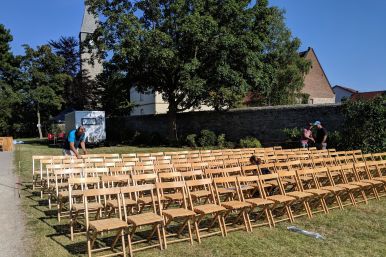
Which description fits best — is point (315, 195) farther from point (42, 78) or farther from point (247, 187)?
point (42, 78)

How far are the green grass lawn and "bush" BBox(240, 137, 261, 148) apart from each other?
41.8 feet

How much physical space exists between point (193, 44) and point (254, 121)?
5.28 meters

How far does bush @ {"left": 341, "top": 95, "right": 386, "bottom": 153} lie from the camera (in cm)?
1568

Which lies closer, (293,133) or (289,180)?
(289,180)

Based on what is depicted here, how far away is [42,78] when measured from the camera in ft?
137

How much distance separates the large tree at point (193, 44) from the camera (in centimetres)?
2131

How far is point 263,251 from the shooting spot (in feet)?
17.9

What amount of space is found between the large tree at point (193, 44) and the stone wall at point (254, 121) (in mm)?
1015

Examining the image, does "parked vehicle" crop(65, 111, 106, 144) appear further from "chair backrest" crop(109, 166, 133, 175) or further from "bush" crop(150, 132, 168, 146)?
"chair backrest" crop(109, 166, 133, 175)

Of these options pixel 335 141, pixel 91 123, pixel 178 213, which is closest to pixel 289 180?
pixel 178 213

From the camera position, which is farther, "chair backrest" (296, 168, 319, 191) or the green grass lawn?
"chair backrest" (296, 168, 319, 191)

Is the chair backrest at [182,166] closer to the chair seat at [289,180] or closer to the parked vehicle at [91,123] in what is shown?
the chair seat at [289,180]

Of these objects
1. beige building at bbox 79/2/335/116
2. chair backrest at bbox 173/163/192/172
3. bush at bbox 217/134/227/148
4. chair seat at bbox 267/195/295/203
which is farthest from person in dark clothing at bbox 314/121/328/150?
beige building at bbox 79/2/335/116

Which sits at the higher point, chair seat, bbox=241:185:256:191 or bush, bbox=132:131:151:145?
bush, bbox=132:131:151:145
